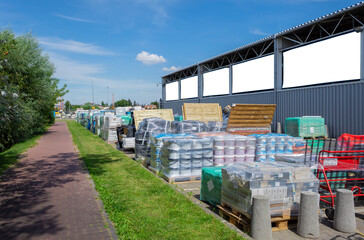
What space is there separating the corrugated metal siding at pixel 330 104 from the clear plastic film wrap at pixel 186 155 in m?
12.4

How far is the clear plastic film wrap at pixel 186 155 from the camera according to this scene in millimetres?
8164

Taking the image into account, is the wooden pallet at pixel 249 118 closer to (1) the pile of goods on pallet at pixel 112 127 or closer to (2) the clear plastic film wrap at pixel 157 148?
(2) the clear plastic film wrap at pixel 157 148

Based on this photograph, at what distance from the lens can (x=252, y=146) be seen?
28.9ft

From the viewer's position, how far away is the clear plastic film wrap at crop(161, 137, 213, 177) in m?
8.16

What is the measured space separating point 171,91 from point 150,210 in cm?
3915

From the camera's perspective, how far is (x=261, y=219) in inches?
176

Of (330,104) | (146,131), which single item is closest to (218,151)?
(146,131)

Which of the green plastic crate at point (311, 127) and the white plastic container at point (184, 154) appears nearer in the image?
the white plastic container at point (184, 154)

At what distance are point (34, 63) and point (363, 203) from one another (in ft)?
72.2

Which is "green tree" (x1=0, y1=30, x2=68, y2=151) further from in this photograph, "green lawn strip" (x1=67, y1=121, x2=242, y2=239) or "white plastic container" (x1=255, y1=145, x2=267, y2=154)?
"white plastic container" (x1=255, y1=145, x2=267, y2=154)

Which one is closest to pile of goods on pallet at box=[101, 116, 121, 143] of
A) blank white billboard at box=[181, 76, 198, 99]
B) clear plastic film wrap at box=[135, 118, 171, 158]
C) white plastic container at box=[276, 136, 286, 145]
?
clear plastic film wrap at box=[135, 118, 171, 158]

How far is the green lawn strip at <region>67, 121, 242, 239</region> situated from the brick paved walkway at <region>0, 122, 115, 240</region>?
33 cm

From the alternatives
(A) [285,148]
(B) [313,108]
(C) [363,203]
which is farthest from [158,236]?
(B) [313,108]

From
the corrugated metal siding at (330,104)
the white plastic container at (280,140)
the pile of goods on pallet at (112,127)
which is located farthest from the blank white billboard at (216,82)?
the white plastic container at (280,140)
